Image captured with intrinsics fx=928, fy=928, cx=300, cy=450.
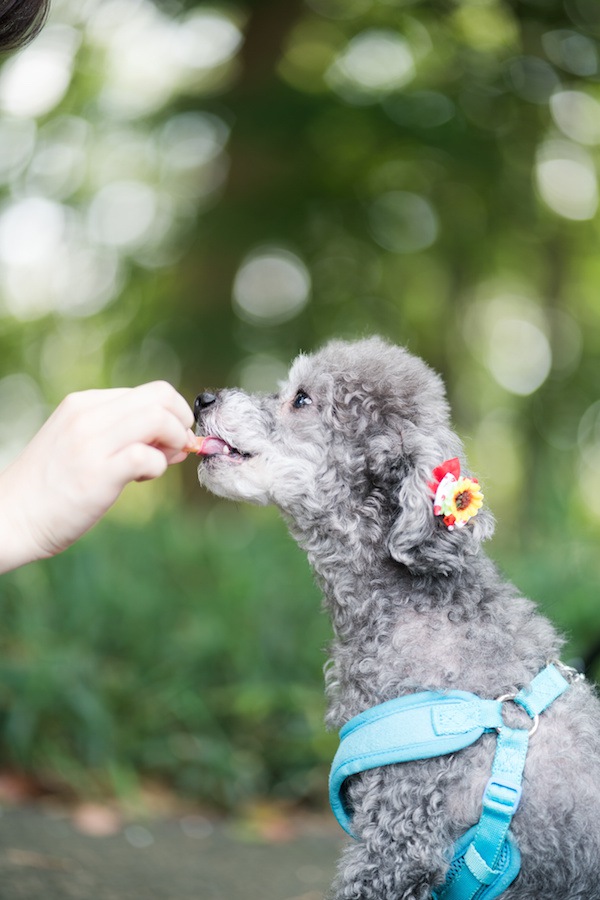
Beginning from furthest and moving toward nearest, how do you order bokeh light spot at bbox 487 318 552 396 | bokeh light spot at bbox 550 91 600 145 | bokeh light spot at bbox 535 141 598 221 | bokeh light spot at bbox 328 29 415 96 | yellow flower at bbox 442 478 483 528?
bokeh light spot at bbox 487 318 552 396 < bokeh light spot at bbox 535 141 598 221 < bokeh light spot at bbox 550 91 600 145 < bokeh light spot at bbox 328 29 415 96 < yellow flower at bbox 442 478 483 528

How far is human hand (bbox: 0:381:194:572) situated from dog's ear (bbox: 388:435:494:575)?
0.68 meters

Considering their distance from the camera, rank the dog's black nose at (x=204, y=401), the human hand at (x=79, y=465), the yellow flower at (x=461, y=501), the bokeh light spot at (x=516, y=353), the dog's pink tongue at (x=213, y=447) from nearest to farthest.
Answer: the human hand at (x=79, y=465)
the yellow flower at (x=461, y=501)
the dog's pink tongue at (x=213, y=447)
the dog's black nose at (x=204, y=401)
the bokeh light spot at (x=516, y=353)

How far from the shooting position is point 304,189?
8.80 meters

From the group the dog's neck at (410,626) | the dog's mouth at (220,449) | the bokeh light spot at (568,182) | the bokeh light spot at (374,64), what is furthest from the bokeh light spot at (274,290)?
the dog's neck at (410,626)

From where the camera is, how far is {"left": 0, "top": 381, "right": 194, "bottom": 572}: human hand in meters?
1.99

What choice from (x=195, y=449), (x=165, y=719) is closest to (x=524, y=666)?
(x=195, y=449)

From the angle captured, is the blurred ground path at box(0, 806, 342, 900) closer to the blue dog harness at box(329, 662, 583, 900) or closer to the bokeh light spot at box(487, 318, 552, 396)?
the blue dog harness at box(329, 662, 583, 900)

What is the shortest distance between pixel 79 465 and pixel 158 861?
2.71m

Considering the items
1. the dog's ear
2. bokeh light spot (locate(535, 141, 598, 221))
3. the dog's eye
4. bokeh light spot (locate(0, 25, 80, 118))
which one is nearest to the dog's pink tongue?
the dog's eye

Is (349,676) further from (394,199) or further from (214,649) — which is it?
(394,199)

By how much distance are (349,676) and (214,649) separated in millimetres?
2478

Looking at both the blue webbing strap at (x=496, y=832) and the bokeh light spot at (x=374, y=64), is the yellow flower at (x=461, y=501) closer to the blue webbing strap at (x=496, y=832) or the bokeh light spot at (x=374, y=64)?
the blue webbing strap at (x=496, y=832)

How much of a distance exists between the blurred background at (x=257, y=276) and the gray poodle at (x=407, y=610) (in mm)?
370

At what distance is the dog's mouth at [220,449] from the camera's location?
2801 mm
